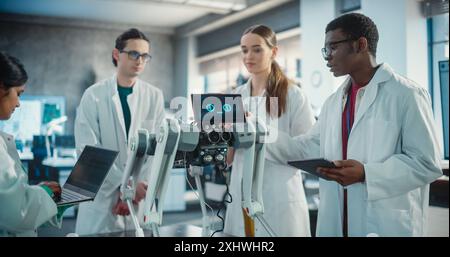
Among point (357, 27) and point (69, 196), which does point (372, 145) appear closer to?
point (357, 27)

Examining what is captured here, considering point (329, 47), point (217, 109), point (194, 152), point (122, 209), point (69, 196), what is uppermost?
point (329, 47)

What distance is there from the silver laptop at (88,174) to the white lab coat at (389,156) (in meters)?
0.72

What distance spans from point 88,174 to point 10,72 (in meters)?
0.35

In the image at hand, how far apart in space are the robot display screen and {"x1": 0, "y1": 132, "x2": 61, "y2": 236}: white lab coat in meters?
0.44

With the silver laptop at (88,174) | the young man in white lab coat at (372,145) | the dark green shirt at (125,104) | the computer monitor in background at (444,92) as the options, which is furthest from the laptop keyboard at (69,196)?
the computer monitor in background at (444,92)

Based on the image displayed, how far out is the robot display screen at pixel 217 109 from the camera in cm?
114

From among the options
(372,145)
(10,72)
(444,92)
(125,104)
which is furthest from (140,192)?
(444,92)

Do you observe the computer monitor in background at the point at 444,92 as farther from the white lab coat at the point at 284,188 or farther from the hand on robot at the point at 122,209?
the hand on robot at the point at 122,209

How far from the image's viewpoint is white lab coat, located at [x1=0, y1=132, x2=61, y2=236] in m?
1.00

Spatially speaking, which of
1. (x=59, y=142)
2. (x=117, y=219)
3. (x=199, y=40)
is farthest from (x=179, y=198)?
(x=117, y=219)

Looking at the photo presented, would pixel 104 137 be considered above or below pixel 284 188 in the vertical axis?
above

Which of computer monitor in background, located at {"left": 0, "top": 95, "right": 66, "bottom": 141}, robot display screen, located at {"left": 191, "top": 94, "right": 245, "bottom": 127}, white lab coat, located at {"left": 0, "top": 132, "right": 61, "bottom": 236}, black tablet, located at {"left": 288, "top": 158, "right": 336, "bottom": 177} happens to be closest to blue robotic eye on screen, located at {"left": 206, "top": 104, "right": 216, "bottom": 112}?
robot display screen, located at {"left": 191, "top": 94, "right": 245, "bottom": 127}

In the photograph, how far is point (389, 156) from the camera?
128 cm

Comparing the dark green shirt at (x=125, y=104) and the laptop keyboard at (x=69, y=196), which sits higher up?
the dark green shirt at (x=125, y=104)
